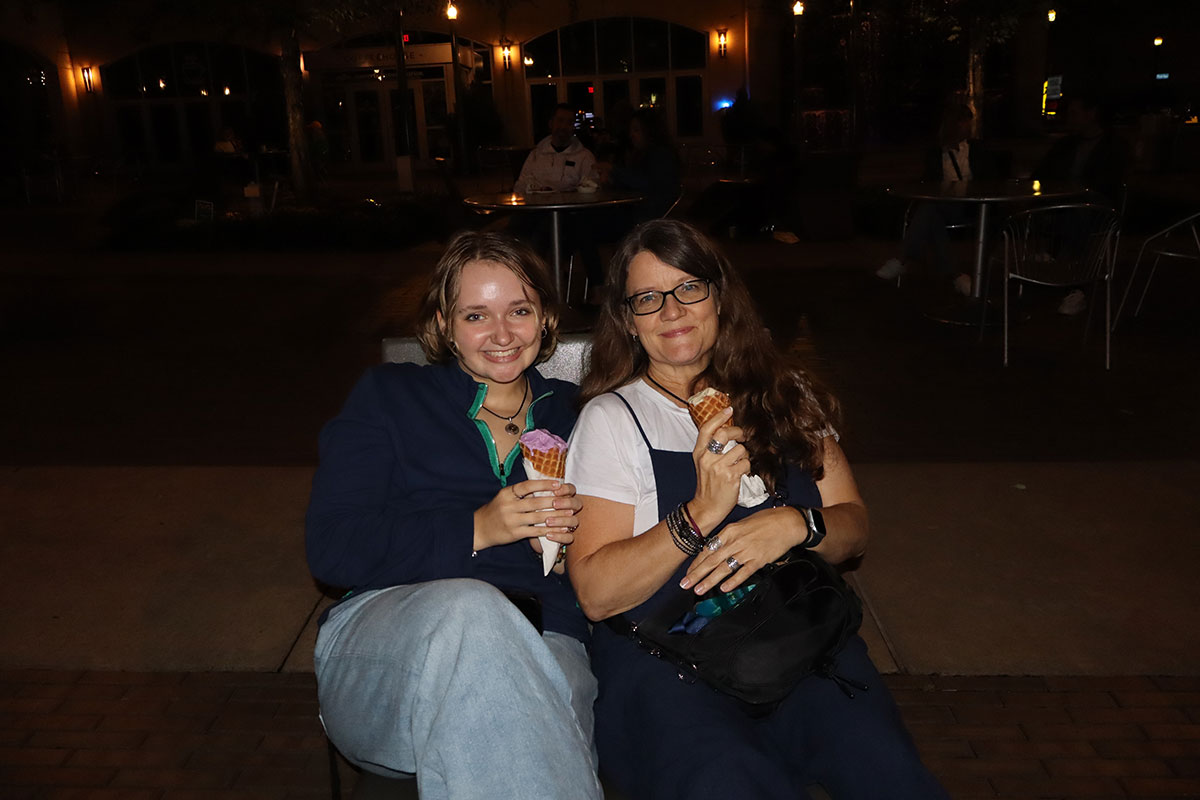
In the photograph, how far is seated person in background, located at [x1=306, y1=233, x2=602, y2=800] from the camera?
1.85 m

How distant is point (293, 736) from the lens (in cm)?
294

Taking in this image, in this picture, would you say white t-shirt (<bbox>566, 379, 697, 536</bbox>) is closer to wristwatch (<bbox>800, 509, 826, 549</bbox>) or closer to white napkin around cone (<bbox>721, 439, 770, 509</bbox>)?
white napkin around cone (<bbox>721, 439, 770, 509</bbox>)

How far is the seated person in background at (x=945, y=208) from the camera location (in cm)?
945

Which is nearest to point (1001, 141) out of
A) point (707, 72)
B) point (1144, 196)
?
point (707, 72)

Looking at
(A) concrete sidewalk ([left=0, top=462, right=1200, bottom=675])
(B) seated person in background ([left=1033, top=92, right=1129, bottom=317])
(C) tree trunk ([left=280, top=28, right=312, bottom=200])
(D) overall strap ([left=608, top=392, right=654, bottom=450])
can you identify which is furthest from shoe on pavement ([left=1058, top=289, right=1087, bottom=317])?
(C) tree trunk ([left=280, top=28, right=312, bottom=200])

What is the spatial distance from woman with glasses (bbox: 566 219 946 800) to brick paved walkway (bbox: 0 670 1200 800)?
0.80m

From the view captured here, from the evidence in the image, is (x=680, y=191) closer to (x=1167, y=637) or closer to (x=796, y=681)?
(x=1167, y=637)

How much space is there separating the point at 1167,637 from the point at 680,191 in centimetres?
765

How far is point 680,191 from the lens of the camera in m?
10.2

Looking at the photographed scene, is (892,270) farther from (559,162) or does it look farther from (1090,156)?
(559,162)

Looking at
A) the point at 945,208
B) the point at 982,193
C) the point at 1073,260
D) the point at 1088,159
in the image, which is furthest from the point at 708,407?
the point at 945,208

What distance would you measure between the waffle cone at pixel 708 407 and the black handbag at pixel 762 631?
14.8 inches

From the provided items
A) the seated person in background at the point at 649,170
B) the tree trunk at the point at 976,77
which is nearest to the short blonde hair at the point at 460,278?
the seated person in background at the point at 649,170

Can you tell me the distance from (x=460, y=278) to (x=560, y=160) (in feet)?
26.1
